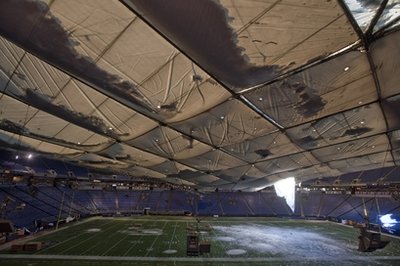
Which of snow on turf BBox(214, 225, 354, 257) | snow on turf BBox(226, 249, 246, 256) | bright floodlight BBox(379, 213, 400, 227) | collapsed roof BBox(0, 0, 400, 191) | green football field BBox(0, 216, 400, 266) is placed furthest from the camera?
bright floodlight BBox(379, 213, 400, 227)

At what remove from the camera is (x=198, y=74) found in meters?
7.94

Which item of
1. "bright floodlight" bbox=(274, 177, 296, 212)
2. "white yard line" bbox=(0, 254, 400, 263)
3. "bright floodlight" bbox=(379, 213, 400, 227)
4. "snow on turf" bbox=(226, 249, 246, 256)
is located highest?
"bright floodlight" bbox=(274, 177, 296, 212)

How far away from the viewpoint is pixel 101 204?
45.7 metres

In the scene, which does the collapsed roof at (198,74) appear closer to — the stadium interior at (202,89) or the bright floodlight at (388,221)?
the stadium interior at (202,89)

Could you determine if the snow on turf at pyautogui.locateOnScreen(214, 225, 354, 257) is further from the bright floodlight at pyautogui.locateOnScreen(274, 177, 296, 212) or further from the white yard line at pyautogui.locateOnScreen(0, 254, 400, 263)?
the bright floodlight at pyautogui.locateOnScreen(274, 177, 296, 212)

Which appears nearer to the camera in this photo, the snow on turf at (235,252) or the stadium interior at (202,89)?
the stadium interior at (202,89)

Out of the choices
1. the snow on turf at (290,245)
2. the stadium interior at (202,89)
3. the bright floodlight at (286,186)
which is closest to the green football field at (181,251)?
the snow on turf at (290,245)

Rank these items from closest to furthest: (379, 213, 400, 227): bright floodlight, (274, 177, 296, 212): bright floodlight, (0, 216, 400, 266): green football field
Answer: (0, 216, 400, 266): green football field
(274, 177, 296, 212): bright floodlight
(379, 213, 400, 227): bright floodlight

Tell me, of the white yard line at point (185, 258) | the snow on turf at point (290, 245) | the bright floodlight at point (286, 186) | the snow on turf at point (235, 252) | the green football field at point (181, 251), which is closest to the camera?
the green football field at point (181, 251)

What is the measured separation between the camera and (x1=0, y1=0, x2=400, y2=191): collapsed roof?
5664 mm

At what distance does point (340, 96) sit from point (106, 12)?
9115mm

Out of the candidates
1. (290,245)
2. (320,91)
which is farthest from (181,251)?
(320,91)

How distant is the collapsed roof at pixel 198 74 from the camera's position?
18.6ft

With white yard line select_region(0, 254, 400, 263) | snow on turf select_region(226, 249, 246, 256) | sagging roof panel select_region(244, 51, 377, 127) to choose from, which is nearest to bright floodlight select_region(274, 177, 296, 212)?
white yard line select_region(0, 254, 400, 263)
